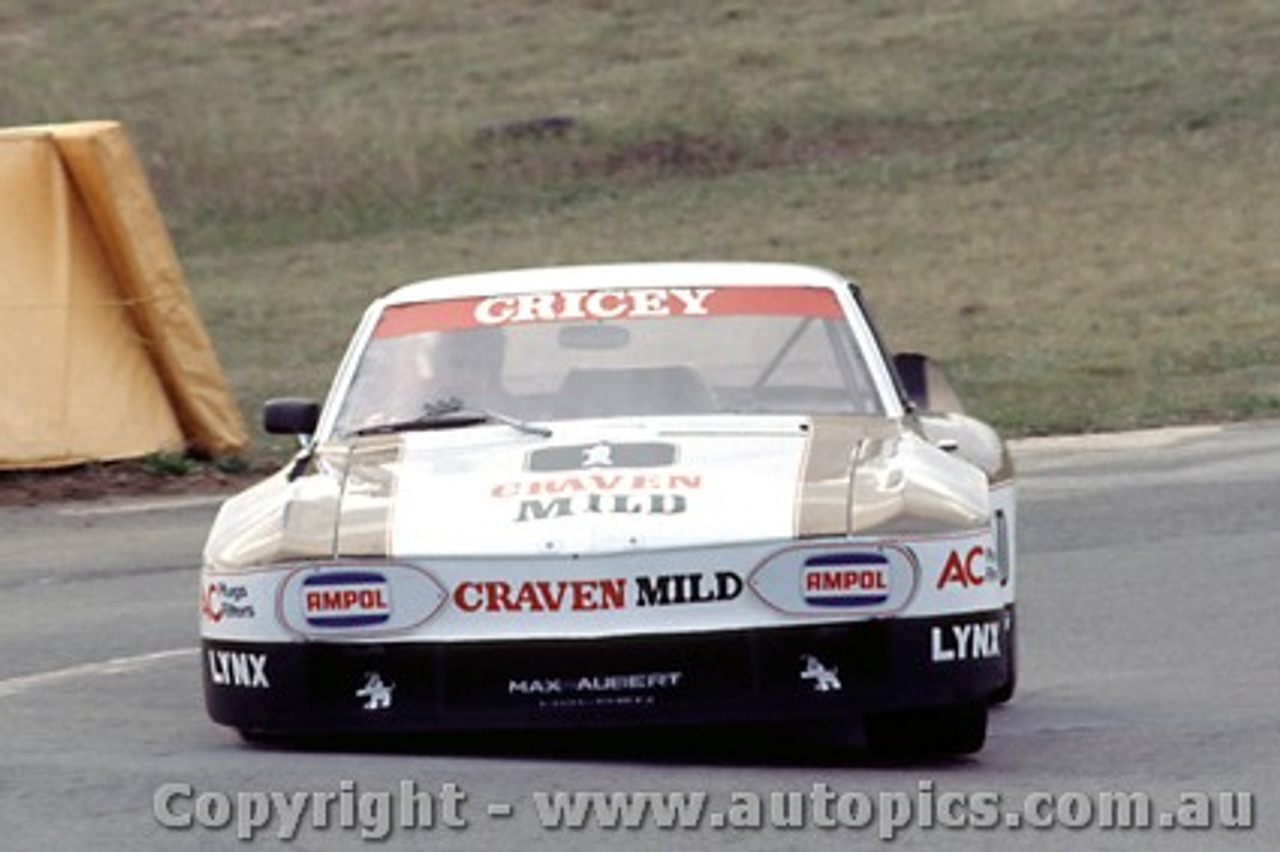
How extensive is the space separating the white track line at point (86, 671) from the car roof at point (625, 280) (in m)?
1.52

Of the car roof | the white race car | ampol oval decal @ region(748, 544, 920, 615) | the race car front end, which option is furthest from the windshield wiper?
ampol oval decal @ region(748, 544, 920, 615)

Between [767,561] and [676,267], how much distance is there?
2344 millimetres

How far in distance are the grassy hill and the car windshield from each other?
992cm

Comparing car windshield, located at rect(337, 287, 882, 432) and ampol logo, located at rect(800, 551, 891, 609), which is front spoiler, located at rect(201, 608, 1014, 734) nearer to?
ampol logo, located at rect(800, 551, 891, 609)

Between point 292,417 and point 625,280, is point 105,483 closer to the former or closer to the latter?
point 292,417

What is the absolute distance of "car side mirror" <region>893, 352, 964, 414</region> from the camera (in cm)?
1034

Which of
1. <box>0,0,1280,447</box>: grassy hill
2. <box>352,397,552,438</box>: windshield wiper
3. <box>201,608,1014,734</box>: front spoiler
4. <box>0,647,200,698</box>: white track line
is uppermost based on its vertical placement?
<box>352,397,552,438</box>: windshield wiper

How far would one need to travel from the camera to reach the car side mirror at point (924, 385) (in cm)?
1034

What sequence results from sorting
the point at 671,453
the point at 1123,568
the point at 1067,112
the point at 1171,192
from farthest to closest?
the point at 1067,112
the point at 1171,192
the point at 1123,568
the point at 671,453

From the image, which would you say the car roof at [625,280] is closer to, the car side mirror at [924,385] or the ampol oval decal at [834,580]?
the car side mirror at [924,385]

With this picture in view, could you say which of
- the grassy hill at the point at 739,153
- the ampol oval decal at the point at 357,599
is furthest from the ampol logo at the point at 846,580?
the grassy hill at the point at 739,153

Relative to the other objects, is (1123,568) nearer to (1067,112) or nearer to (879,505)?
(879,505)

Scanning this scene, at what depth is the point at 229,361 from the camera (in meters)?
23.0

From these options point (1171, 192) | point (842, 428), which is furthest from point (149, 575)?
point (1171, 192)
